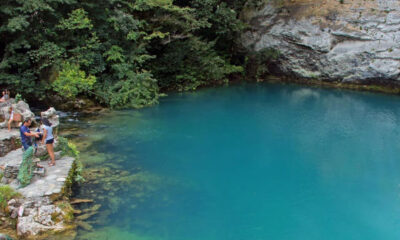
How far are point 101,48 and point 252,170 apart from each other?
10348 mm

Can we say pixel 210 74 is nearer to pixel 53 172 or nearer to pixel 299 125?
pixel 299 125

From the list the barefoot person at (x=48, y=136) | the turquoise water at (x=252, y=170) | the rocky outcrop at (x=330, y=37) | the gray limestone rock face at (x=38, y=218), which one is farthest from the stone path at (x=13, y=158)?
the rocky outcrop at (x=330, y=37)

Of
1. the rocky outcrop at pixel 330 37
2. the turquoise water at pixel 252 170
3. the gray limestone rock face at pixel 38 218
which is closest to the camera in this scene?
the gray limestone rock face at pixel 38 218

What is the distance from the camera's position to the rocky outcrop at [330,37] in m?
22.8

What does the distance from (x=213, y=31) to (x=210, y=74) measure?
12.0 feet

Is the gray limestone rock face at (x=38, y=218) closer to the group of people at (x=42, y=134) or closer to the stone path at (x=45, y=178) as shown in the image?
the stone path at (x=45, y=178)

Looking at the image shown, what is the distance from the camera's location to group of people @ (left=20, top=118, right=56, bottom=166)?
9.14 m

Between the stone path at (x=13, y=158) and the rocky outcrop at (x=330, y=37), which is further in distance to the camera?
the rocky outcrop at (x=330, y=37)

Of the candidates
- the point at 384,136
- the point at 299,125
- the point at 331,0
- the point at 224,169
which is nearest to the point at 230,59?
the point at 331,0

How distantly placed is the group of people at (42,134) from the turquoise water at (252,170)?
139cm

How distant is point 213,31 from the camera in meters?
25.0

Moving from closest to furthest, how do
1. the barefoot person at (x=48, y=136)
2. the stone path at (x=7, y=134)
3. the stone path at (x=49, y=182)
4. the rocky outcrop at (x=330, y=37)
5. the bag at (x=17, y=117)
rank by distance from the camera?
the stone path at (x=49, y=182)
the barefoot person at (x=48, y=136)
the stone path at (x=7, y=134)
the bag at (x=17, y=117)
the rocky outcrop at (x=330, y=37)

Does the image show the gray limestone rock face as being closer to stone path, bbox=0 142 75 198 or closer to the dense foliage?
stone path, bbox=0 142 75 198

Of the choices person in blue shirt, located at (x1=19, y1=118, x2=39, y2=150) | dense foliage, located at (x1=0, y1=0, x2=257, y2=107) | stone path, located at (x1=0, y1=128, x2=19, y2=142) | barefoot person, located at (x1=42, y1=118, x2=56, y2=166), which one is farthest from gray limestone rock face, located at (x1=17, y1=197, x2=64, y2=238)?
dense foliage, located at (x1=0, y1=0, x2=257, y2=107)
